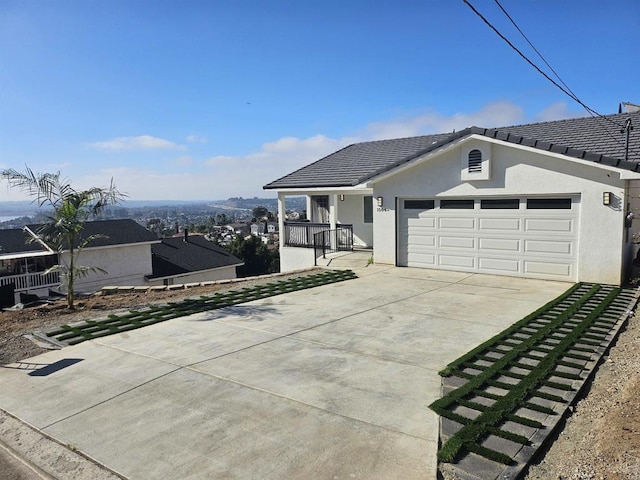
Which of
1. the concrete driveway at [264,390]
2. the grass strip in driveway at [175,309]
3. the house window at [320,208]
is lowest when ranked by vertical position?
the concrete driveway at [264,390]

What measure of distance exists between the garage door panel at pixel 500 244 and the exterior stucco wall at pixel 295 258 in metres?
6.24

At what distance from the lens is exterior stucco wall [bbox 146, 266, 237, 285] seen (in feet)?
89.3

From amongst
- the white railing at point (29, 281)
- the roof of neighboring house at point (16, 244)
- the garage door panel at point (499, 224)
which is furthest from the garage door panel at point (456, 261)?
the roof of neighboring house at point (16, 244)

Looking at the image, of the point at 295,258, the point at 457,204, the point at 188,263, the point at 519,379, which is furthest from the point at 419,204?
the point at 188,263

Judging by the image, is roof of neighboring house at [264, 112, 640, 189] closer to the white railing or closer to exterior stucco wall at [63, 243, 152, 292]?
exterior stucco wall at [63, 243, 152, 292]

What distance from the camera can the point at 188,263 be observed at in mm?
28922

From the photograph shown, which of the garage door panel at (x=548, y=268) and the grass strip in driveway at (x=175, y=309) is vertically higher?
the garage door panel at (x=548, y=268)

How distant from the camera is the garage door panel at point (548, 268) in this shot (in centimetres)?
1079

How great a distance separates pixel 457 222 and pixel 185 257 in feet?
70.0

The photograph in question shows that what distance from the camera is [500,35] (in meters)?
8.16

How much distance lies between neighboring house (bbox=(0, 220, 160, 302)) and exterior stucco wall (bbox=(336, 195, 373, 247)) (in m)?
11.7

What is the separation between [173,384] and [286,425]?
1.74 meters

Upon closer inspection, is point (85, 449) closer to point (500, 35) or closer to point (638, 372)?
point (638, 372)

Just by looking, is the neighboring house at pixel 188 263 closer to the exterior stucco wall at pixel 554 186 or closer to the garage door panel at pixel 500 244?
the exterior stucco wall at pixel 554 186
